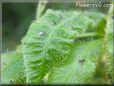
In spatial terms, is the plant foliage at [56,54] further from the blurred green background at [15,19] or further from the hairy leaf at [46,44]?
the blurred green background at [15,19]

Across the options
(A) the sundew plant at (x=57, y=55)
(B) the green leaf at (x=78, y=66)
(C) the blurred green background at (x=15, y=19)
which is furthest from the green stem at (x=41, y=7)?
(C) the blurred green background at (x=15, y=19)

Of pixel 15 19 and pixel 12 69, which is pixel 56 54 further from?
pixel 15 19

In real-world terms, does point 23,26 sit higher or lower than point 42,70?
lower

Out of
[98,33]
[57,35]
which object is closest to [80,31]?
[57,35]

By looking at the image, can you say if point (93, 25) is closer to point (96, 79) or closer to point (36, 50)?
point (96, 79)

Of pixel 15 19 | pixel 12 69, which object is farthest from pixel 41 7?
pixel 15 19

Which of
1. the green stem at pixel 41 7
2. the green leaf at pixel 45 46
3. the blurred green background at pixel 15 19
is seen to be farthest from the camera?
the blurred green background at pixel 15 19
